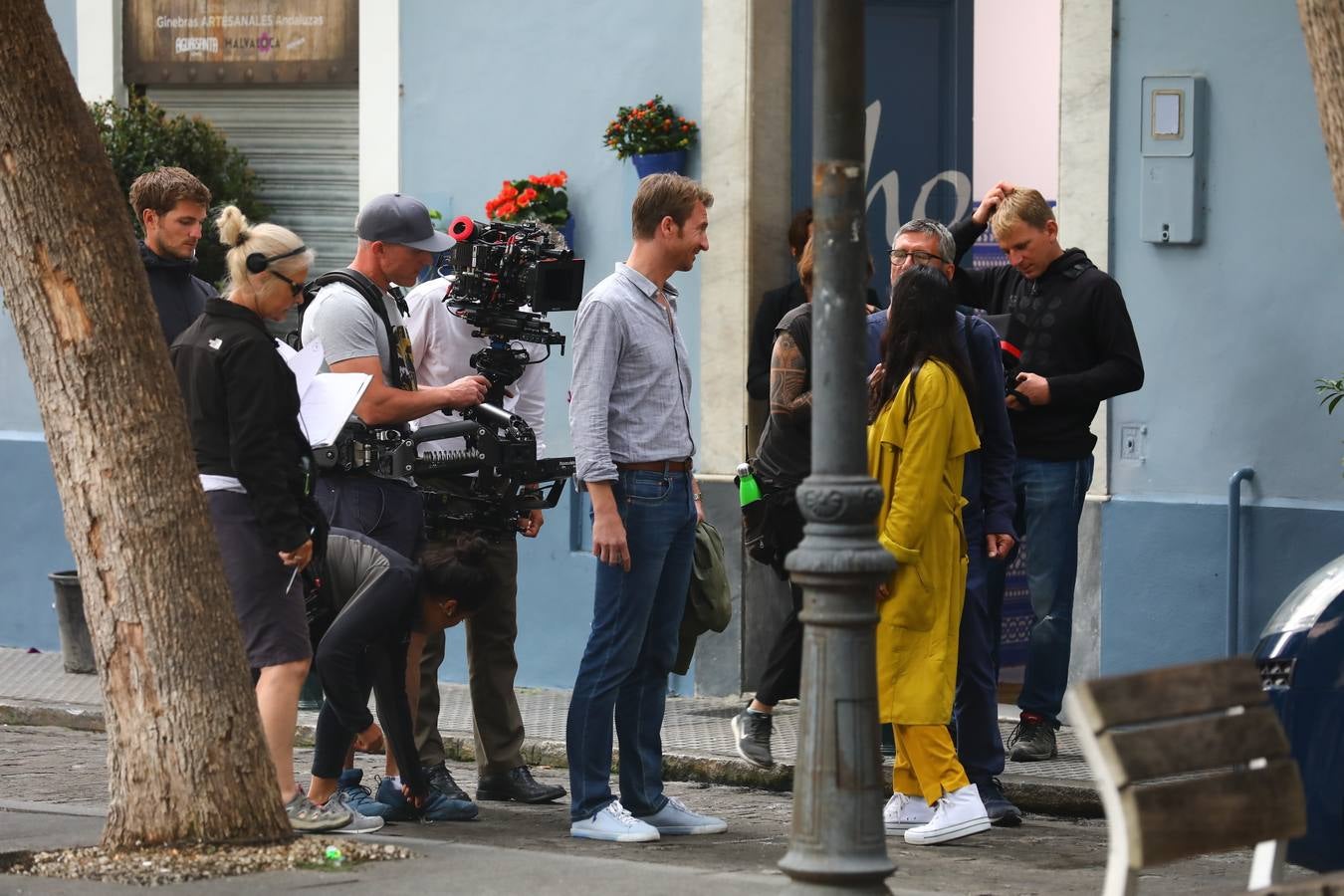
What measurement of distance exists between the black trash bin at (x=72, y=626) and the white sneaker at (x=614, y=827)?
195 inches

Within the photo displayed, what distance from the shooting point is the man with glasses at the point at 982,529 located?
7434 millimetres

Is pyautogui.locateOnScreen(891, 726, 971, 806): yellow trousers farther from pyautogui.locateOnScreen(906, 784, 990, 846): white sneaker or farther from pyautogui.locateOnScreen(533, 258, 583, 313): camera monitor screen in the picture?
pyautogui.locateOnScreen(533, 258, 583, 313): camera monitor screen

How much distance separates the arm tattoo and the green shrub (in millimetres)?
4554

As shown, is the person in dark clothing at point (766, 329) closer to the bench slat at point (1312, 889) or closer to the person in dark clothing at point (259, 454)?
the person in dark clothing at point (259, 454)

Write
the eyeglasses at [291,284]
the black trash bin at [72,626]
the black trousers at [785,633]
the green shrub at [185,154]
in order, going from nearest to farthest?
1. the eyeglasses at [291,284]
2. the black trousers at [785,633]
3. the black trash bin at [72,626]
4. the green shrub at [185,154]

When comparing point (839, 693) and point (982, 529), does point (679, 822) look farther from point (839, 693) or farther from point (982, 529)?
point (839, 693)

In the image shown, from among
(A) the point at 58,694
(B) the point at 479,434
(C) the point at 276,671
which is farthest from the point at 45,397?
(A) the point at 58,694

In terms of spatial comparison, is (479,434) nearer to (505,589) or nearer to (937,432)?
(505,589)

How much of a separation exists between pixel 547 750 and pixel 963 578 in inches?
101

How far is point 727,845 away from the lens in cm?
708

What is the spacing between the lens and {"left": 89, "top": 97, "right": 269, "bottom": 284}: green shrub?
11.5 m

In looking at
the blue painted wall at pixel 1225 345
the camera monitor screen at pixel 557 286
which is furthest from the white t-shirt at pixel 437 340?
the blue painted wall at pixel 1225 345

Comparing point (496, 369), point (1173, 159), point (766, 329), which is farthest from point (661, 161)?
point (496, 369)

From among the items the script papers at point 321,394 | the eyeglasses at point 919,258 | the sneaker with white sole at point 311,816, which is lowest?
the sneaker with white sole at point 311,816
